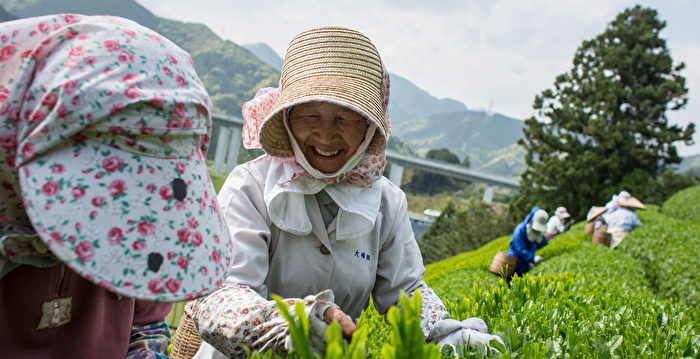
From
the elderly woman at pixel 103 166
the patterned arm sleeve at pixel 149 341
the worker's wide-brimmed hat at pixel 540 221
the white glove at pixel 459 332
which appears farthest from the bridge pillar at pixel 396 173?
the elderly woman at pixel 103 166

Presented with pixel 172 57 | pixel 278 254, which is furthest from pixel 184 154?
pixel 278 254

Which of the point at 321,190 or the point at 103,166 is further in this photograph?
the point at 321,190

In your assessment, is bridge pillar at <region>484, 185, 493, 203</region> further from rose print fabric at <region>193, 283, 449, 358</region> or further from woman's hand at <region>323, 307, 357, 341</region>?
woman's hand at <region>323, 307, 357, 341</region>


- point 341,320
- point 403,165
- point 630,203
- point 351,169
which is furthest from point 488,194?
point 341,320

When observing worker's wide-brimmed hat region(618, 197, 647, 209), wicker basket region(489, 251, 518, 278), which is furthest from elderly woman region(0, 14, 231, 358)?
worker's wide-brimmed hat region(618, 197, 647, 209)

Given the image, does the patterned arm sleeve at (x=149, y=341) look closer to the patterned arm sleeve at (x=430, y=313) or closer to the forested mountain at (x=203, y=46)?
the patterned arm sleeve at (x=430, y=313)

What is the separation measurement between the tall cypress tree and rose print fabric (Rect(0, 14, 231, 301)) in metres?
23.5

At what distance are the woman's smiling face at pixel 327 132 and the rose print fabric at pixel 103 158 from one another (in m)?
0.76

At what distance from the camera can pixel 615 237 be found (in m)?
10.1

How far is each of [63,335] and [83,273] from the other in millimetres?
470

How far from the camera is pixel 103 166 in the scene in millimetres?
868

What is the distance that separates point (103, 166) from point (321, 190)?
1024 millimetres

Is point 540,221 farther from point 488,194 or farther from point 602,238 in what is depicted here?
point 488,194

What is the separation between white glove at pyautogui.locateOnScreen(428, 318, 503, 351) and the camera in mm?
1521
